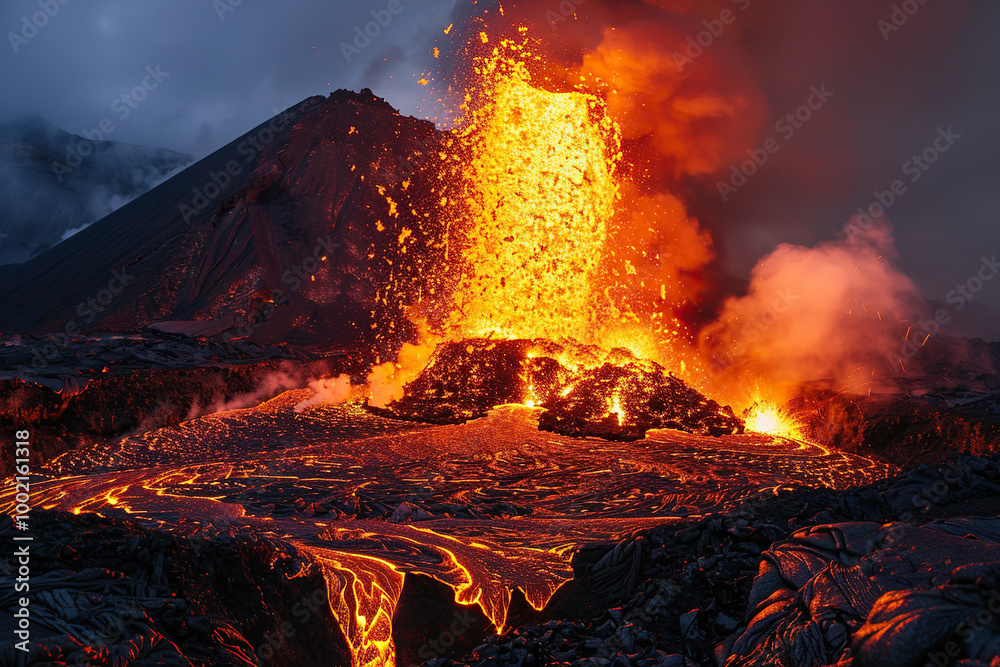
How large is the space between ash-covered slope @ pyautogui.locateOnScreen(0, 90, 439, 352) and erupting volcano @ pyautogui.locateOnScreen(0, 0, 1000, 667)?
0.43 ft

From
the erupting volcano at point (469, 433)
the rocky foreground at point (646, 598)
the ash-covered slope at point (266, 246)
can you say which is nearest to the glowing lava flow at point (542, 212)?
the erupting volcano at point (469, 433)

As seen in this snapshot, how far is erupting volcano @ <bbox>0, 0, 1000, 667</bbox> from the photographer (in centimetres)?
326

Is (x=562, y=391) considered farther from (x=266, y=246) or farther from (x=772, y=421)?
(x=266, y=246)

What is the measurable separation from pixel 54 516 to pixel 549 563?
3.86 m

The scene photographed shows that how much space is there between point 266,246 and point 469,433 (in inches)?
495

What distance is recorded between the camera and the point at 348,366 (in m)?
14.2

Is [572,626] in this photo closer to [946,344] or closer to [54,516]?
[54,516]

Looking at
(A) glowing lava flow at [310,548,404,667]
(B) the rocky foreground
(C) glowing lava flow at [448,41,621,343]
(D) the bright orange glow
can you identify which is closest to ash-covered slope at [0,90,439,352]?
(C) glowing lava flow at [448,41,621,343]

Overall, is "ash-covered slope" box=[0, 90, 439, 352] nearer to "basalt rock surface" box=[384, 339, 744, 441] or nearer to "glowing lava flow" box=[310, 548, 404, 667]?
"basalt rock surface" box=[384, 339, 744, 441]

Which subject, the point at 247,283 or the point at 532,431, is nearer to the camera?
the point at 532,431

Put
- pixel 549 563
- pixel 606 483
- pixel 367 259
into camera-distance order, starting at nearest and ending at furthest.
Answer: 1. pixel 549 563
2. pixel 606 483
3. pixel 367 259

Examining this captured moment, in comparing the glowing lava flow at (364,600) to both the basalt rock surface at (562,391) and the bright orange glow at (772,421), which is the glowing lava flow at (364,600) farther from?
the bright orange glow at (772,421)

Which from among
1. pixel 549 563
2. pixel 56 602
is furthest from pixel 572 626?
pixel 56 602

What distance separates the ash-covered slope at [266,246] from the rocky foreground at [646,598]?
490 inches
